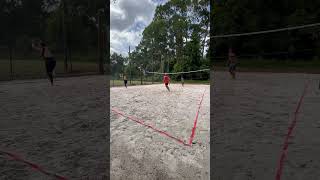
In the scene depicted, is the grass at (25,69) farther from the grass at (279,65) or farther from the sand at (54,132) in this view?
the grass at (279,65)

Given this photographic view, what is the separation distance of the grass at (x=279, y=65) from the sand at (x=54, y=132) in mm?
5421

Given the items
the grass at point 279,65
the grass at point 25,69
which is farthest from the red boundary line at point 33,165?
the grass at point 279,65

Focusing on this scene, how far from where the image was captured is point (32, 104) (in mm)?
5535

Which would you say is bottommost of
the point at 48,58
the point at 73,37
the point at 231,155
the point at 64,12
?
the point at 231,155

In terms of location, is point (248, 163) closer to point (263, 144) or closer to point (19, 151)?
point (263, 144)

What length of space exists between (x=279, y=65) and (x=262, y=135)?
774cm

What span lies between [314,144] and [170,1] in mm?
8593

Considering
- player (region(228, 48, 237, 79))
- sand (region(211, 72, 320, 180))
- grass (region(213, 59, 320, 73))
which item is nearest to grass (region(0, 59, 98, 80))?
sand (region(211, 72, 320, 180))

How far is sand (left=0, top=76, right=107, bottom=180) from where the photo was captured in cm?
260

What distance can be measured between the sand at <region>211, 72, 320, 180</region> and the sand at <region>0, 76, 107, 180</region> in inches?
47.9

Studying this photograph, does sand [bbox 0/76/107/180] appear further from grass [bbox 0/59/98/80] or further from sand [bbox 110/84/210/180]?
grass [bbox 0/59/98/80]

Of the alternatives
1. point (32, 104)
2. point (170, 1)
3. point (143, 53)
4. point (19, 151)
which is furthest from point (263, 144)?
point (170, 1)

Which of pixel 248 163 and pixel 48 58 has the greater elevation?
pixel 48 58

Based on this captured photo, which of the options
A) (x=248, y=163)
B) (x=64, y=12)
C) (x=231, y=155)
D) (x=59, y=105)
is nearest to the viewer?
(x=248, y=163)
